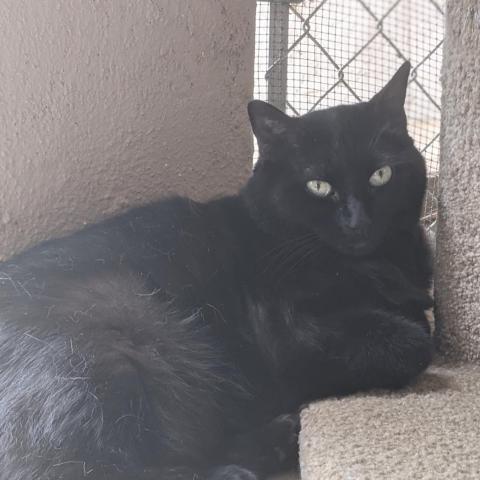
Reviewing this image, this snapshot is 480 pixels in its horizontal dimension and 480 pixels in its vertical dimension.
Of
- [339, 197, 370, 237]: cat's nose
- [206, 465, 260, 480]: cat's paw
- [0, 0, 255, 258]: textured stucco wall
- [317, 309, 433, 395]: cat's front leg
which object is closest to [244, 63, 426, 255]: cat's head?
[339, 197, 370, 237]: cat's nose

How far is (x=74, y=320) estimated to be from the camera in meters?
0.97

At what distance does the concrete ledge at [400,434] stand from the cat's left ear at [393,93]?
49 cm

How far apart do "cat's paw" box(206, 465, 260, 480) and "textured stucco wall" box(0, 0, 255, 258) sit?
1.98ft

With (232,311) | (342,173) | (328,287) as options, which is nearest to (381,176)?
(342,173)

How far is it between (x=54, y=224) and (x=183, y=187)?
11.6 inches

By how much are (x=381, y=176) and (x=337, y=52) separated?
73 centimetres

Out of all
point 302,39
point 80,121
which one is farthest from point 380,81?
point 80,121

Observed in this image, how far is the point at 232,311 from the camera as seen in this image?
1140 millimetres

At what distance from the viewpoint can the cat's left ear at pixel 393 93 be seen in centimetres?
119

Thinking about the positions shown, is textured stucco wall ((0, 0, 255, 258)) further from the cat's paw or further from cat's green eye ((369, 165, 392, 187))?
the cat's paw

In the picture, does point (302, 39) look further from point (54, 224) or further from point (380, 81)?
point (54, 224)

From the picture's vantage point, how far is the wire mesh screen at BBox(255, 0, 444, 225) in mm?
1640

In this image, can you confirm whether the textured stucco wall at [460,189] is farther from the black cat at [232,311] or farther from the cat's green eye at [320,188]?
the cat's green eye at [320,188]

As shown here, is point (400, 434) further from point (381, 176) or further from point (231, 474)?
point (381, 176)
